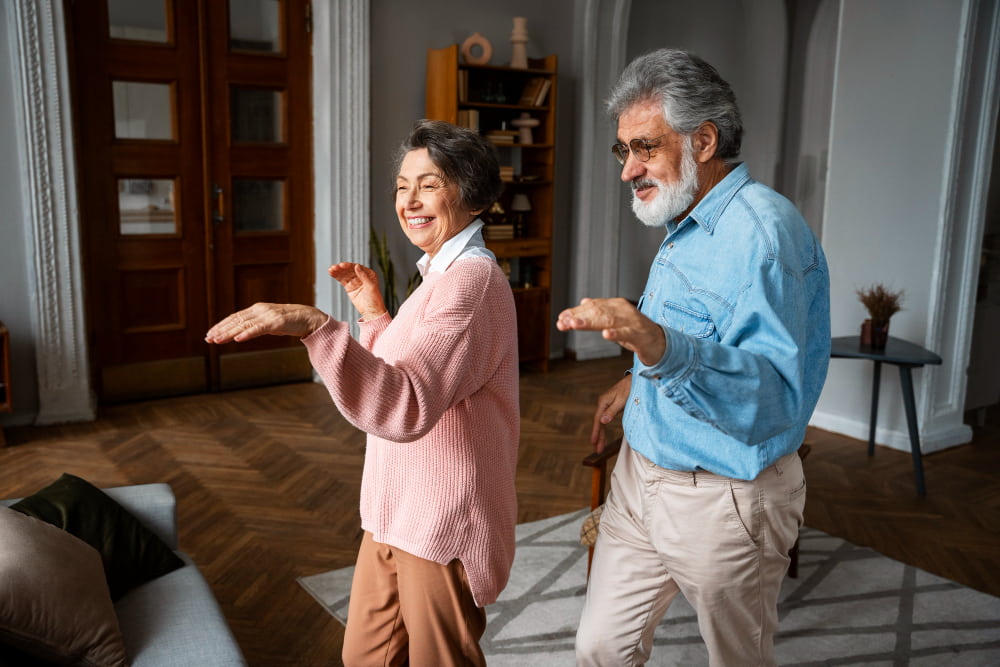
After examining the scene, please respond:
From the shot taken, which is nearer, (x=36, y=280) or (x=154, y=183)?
(x=36, y=280)

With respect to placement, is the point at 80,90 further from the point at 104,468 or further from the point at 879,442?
the point at 879,442

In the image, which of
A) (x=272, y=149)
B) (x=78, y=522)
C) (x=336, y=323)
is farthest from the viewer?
(x=272, y=149)

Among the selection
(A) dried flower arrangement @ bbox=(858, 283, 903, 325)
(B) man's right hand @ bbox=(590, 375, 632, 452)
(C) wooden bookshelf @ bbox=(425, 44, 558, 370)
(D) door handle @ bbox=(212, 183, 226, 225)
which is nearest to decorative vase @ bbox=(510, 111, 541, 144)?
(C) wooden bookshelf @ bbox=(425, 44, 558, 370)

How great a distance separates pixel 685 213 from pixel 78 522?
1.79 metres

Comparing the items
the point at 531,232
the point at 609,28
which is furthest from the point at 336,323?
the point at 609,28

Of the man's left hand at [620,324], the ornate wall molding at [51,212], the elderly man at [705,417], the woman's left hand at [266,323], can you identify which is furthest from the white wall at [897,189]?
the ornate wall molding at [51,212]

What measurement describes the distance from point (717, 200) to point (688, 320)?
25 cm

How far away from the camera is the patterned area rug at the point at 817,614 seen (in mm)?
2877

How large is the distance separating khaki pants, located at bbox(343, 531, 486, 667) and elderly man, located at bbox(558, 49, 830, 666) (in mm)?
361

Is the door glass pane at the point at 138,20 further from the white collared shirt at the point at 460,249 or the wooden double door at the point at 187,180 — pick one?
the white collared shirt at the point at 460,249

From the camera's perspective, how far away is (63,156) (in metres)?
4.97

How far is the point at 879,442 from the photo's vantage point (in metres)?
5.13

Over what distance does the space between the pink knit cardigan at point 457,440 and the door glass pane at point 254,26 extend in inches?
182

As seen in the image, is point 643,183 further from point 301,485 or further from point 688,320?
point 301,485
